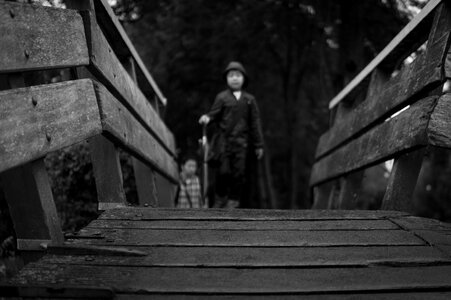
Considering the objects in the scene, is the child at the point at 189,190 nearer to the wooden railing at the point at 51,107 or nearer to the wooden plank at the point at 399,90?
the wooden plank at the point at 399,90

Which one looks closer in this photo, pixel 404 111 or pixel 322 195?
pixel 404 111

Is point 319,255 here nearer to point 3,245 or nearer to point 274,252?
point 274,252

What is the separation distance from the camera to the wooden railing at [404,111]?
3.30m

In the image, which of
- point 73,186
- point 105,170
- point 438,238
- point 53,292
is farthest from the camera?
point 73,186

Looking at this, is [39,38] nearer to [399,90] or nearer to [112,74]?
[112,74]

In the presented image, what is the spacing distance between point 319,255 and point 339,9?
807cm

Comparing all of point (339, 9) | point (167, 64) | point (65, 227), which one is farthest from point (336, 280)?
point (167, 64)

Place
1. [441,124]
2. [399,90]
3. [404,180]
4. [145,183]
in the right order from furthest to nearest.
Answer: [145,183] < [399,90] < [404,180] < [441,124]

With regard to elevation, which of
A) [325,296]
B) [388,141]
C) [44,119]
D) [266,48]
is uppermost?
[266,48]

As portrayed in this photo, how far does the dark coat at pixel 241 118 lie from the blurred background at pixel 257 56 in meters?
1.55

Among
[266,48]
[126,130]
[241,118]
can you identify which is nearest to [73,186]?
[126,130]

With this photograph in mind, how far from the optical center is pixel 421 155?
3.72 meters

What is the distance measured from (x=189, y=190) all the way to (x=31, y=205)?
6.61 meters

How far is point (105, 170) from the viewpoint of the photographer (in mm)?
3740
